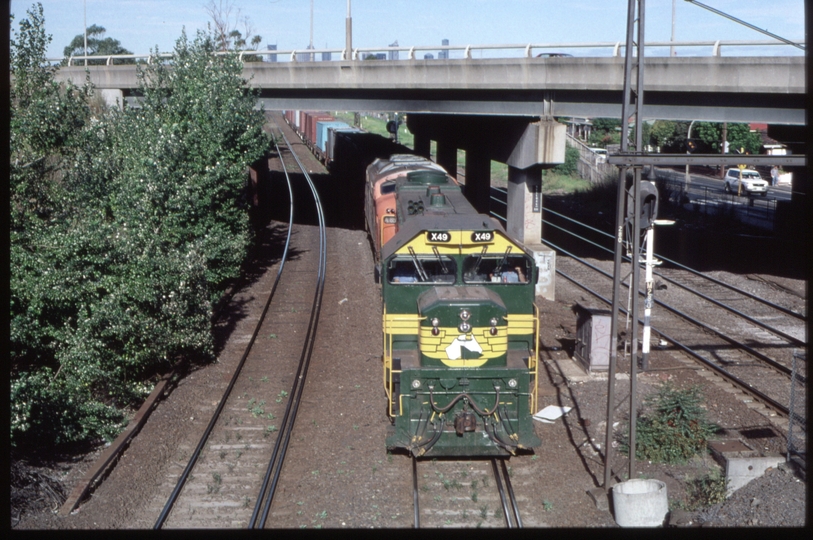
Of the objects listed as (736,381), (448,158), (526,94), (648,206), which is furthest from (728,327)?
(448,158)

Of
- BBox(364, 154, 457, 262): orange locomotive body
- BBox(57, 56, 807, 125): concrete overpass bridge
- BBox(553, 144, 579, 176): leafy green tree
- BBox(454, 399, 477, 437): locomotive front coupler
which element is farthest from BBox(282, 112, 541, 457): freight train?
BBox(553, 144, 579, 176): leafy green tree

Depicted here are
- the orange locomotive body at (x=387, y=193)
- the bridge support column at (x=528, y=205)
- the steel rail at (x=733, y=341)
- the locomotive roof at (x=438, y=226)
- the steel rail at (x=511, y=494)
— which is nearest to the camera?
the steel rail at (x=511, y=494)

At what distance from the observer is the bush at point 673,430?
12344 millimetres

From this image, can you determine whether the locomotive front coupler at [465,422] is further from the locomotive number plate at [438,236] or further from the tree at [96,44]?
the tree at [96,44]

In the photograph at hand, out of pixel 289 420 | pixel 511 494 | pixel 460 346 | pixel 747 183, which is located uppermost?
pixel 747 183

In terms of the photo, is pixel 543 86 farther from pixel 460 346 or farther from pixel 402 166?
pixel 460 346

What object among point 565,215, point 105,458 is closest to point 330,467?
point 105,458

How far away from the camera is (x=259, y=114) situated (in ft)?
87.2

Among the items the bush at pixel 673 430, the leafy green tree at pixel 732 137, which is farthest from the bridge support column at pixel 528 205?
the leafy green tree at pixel 732 137

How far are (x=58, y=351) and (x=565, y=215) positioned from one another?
34.1 metres

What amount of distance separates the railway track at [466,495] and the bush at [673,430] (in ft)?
8.45

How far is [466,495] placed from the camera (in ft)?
36.1

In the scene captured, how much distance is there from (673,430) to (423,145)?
32102mm

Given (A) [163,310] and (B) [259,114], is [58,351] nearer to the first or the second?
(A) [163,310]
